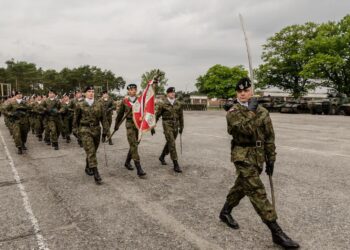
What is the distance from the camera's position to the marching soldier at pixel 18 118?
10.4 meters

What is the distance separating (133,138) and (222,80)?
7925 centimetres

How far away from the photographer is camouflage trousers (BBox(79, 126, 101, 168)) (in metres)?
6.60

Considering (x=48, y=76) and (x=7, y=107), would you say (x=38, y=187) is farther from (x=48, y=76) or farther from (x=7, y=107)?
(x=48, y=76)

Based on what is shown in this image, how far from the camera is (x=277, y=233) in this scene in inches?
139

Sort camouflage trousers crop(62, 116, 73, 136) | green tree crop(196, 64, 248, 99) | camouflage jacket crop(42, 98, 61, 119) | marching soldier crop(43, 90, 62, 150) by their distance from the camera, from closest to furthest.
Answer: marching soldier crop(43, 90, 62, 150)
camouflage jacket crop(42, 98, 61, 119)
camouflage trousers crop(62, 116, 73, 136)
green tree crop(196, 64, 248, 99)

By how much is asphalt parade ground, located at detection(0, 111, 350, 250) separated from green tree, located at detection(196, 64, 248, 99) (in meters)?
75.7

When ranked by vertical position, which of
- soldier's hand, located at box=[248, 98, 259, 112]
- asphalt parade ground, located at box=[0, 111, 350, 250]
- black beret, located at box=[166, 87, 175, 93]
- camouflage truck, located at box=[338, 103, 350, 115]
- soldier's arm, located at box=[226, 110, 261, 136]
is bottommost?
asphalt parade ground, located at box=[0, 111, 350, 250]

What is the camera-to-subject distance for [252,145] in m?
3.80

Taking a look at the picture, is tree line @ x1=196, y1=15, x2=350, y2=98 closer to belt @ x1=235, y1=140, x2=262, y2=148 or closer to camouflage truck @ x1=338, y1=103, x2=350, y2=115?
camouflage truck @ x1=338, y1=103, x2=350, y2=115

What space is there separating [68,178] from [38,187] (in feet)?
2.49

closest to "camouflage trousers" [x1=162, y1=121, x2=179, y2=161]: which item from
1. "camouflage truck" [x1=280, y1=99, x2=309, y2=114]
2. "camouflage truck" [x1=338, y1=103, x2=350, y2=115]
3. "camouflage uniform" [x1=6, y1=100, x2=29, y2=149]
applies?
"camouflage uniform" [x1=6, y1=100, x2=29, y2=149]

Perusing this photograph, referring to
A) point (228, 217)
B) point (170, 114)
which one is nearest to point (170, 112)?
point (170, 114)

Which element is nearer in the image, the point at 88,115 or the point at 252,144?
the point at 252,144

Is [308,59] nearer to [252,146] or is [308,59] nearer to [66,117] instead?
[66,117]
